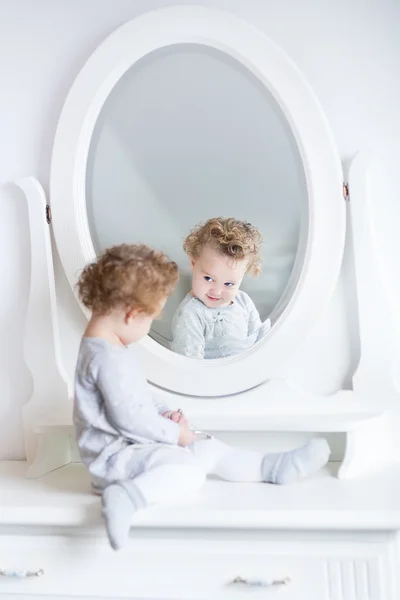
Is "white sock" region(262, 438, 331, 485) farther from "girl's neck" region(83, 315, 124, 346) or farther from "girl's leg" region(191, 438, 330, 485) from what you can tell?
"girl's neck" region(83, 315, 124, 346)

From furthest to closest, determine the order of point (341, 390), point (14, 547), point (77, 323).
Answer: point (77, 323) → point (341, 390) → point (14, 547)

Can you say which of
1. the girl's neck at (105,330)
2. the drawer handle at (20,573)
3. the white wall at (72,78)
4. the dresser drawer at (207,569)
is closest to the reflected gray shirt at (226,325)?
the white wall at (72,78)

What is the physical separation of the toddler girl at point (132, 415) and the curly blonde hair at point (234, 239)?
18 cm

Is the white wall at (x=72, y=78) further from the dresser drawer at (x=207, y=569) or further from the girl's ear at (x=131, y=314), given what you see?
the dresser drawer at (x=207, y=569)

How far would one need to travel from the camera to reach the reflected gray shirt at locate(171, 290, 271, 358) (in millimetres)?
1618

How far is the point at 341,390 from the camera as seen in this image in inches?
62.9

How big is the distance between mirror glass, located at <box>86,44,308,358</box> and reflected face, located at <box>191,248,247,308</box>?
1.0 inches

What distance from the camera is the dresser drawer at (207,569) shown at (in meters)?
1.27

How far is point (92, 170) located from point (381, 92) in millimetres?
668

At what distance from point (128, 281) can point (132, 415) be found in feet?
0.83

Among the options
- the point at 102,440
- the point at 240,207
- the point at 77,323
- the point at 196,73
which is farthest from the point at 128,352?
the point at 196,73

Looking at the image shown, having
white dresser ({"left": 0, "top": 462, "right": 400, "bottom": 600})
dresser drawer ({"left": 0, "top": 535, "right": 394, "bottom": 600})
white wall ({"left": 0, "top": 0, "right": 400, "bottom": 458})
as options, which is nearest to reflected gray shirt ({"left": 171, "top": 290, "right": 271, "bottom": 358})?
white wall ({"left": 0, "top": 0, "right": 400, "bottom": 458})

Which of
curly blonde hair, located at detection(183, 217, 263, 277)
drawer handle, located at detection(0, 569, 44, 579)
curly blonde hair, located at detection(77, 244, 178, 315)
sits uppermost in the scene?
curly blonde hair, located at detection(183, 217, 263, 277)

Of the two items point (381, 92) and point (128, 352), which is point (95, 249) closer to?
point (128, 352)
